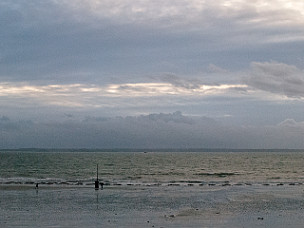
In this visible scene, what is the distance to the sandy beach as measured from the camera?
114 feet

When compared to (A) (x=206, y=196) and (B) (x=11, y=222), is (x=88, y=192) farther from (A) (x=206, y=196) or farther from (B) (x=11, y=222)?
(B) (x=11, y=222)

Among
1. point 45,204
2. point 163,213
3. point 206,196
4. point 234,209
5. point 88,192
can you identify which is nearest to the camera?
point 163,213

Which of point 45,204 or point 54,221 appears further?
point 45,204

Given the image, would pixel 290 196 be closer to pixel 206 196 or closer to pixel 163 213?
pixel 206 196

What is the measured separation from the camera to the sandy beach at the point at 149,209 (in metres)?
34.6

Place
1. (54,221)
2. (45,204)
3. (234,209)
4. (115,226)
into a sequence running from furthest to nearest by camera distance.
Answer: (45,204) → (234,209) → (54,221) → (115,226)

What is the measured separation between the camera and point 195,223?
3425 cm

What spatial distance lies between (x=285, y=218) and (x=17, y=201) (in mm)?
27437

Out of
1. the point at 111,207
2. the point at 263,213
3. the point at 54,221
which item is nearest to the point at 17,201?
the point at 111,207

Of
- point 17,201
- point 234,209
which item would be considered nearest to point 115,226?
point 234,209

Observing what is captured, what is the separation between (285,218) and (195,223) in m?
8.11

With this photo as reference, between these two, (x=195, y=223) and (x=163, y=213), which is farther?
(x=163, y=213)

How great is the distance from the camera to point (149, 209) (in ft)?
138

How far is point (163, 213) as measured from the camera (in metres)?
39.5
